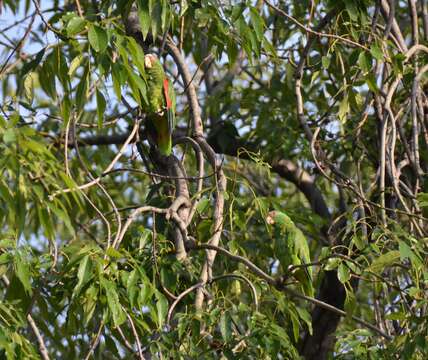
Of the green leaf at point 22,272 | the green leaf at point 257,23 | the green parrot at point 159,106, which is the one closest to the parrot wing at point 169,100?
the green parrot at point 159,106

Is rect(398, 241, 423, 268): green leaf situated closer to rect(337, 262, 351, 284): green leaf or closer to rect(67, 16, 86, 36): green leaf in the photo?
rect(337, 262, 351, 284): green leaf

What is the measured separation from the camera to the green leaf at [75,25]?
2727mm

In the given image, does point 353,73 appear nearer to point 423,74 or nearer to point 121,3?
point 423,74

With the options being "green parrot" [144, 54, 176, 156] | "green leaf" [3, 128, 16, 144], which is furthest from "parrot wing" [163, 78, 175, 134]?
"green leaf" [3, 128, 16, 144]

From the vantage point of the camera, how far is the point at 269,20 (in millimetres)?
4934

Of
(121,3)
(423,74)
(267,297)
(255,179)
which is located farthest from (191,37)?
(267,297)

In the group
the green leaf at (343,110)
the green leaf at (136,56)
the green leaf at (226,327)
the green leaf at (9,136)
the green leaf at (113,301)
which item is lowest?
the green leaf at (226,327)

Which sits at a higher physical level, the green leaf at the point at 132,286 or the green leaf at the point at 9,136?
the green leaf at the point at 9,136

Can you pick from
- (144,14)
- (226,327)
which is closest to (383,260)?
(226,327)

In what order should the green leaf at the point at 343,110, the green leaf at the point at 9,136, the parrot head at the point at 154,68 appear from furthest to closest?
the green leaf at the point at 343,110
the parrot head at the point at 154,68
the green leaf at the point at 9,136

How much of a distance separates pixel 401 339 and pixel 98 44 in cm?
123

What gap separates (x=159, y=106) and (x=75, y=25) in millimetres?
750

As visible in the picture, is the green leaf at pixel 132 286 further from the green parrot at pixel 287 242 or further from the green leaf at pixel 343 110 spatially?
the green leaf at pixel 343 110

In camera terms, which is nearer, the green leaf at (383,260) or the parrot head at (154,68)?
the green leaf at (383,260)
